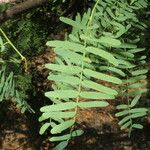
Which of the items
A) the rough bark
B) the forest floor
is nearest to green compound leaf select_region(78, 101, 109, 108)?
the rough bark

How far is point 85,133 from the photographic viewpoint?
10.2 ft

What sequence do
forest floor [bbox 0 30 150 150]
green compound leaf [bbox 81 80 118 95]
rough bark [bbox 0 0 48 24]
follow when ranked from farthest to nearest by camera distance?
1. forest floor [bbox 0 30 150 150]
2. rough bark [bbox 0 0 48 24]
3. green compound leaf [bbox 81 80 118 95]

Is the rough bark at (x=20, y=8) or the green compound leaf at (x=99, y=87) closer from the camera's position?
the green compound leaf at (x=99, y=87)

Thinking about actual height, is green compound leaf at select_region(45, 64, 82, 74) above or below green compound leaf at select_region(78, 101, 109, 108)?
above

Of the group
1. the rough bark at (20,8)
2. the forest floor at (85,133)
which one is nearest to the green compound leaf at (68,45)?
the rough bark at (20,8)

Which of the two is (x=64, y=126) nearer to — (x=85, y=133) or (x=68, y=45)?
(x=68, y=45)

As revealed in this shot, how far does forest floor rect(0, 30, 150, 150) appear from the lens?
2.99 meters

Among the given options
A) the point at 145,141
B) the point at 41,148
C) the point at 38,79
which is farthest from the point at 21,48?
the point at 145,141

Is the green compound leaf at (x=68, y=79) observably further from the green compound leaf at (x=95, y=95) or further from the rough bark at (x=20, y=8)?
the rough bark at (x=20, y=8)

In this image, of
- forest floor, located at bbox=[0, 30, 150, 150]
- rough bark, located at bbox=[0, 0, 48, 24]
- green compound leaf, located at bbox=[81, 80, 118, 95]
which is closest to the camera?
green compound leaf, located at bbox=[81, 80, 118, 95]

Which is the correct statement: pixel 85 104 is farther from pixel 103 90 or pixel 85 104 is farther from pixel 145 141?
pixel 145 141

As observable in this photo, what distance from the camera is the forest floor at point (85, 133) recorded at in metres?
2.99

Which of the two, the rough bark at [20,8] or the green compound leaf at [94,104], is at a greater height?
the rough bark at [20,8]

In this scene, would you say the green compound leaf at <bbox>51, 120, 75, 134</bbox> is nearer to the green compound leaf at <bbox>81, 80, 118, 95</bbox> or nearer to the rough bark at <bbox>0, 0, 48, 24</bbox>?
the green compound leaf at <bbox>81, 80, 118, 95</bbox>
